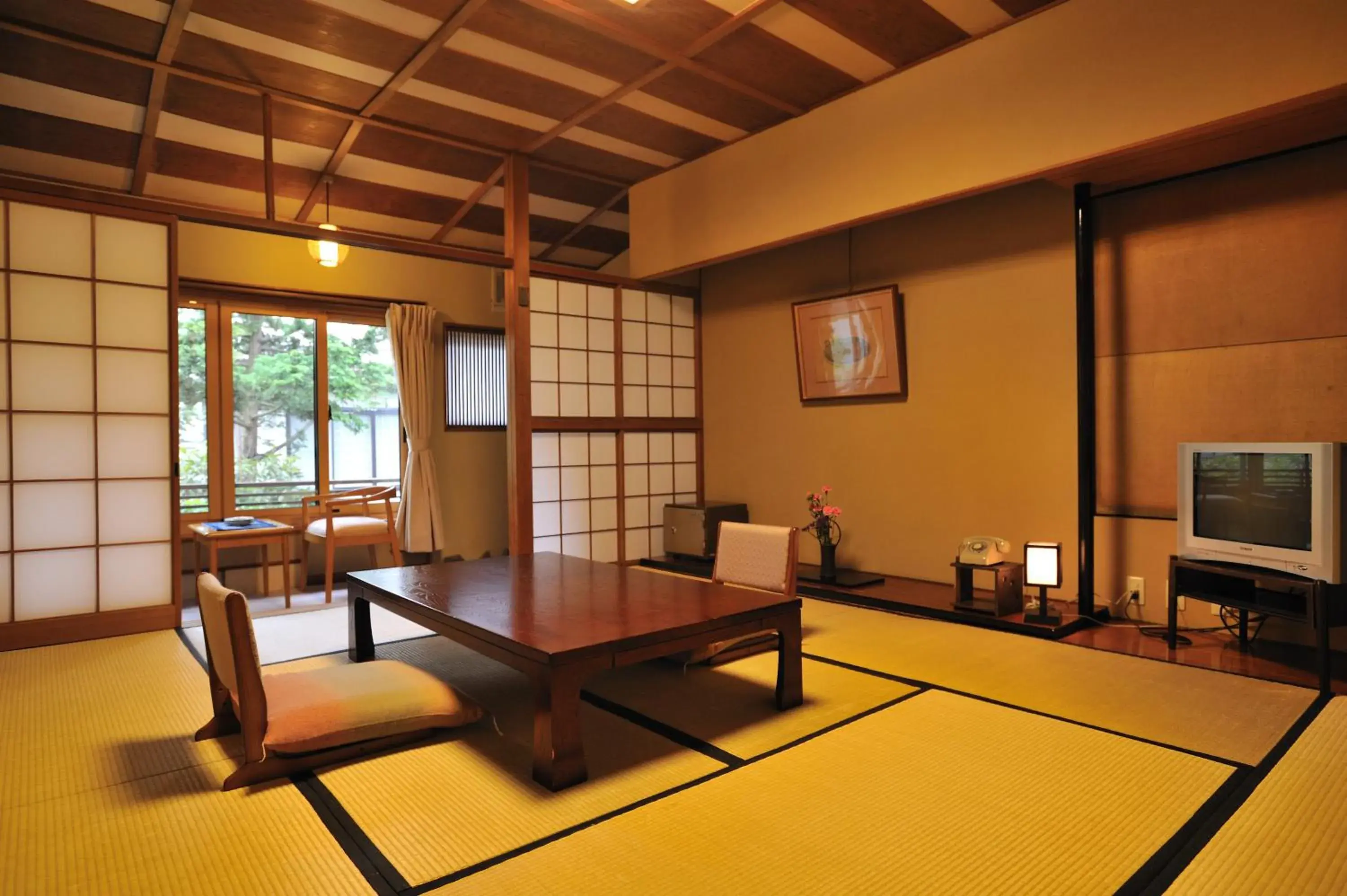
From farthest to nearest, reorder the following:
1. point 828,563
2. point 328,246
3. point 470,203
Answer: point 470,203, point 328,246, point 828,563

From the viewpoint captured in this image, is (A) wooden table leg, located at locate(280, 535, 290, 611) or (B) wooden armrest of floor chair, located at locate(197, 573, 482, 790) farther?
(A) wooden table leg, located at locate(280, 535, 290, 611)

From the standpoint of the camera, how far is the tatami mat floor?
1.68 metres

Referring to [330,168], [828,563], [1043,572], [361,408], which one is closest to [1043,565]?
[1043,572]

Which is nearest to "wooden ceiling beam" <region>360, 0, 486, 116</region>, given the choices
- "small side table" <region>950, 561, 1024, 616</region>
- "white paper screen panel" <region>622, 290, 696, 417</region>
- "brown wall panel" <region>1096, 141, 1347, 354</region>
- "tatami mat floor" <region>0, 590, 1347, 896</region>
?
"white paper screen panel" <region>622, 290, 696, 417</region>

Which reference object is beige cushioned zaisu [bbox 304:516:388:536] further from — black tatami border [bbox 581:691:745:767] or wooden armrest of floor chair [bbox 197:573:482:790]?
black tatami border [bbox 581:691:745:767]

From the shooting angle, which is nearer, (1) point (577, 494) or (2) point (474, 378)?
(1) point (577, 494)

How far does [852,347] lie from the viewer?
16.9 feet

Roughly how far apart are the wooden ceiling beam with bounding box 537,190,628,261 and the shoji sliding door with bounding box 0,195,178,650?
3.07 m

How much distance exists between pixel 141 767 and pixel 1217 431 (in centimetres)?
443

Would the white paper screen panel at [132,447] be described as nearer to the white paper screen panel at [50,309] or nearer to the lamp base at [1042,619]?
the white paper screen panel at [50,309]

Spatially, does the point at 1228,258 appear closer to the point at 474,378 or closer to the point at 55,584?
the point at 474,378

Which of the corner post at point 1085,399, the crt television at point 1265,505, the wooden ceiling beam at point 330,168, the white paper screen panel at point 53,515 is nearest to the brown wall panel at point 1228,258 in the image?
the corner post at point 1085,399

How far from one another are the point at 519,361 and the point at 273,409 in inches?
80.2

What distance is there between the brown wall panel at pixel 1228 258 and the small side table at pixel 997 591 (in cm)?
125
